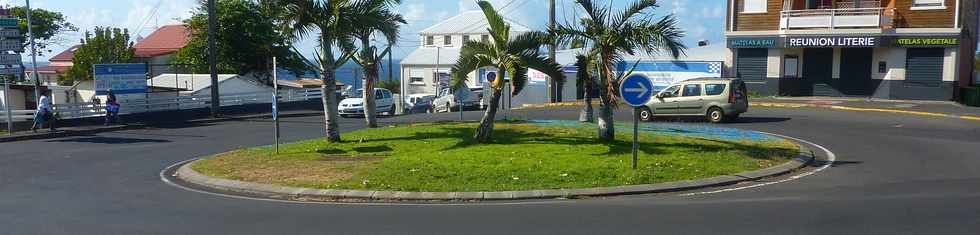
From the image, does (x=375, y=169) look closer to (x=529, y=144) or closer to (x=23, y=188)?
(x=529, y=144)

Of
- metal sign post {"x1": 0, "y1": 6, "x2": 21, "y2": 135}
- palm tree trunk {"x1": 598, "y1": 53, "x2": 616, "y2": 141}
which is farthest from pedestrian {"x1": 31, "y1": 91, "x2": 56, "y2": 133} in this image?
palm tree trunk {"x1": 598, "y1": 53, "x2": 616, "y2": 141}

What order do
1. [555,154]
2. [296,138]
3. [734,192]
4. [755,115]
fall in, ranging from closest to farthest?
[734,192] < [555,154] < [296,138] < [755,115]

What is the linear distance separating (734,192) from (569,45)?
6216 mm

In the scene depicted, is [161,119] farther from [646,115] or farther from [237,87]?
[646,115]

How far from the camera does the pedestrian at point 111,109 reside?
27.9m

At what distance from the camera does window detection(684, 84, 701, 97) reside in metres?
25.3

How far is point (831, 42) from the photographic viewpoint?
34.5m

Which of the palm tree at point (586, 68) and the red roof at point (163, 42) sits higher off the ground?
the red roof at point (163, 42)

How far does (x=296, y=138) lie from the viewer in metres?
23.0

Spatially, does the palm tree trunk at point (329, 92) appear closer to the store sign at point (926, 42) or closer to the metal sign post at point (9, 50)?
the metal sign post at point (9, 50)

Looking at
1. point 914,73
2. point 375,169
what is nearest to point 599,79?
point 375,169

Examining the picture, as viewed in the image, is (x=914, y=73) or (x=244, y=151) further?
(x=914, y=73)

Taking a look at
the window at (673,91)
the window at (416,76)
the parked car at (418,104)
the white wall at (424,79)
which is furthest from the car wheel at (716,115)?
the window at (416,76)

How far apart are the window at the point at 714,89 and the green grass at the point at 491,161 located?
699 centimetres
